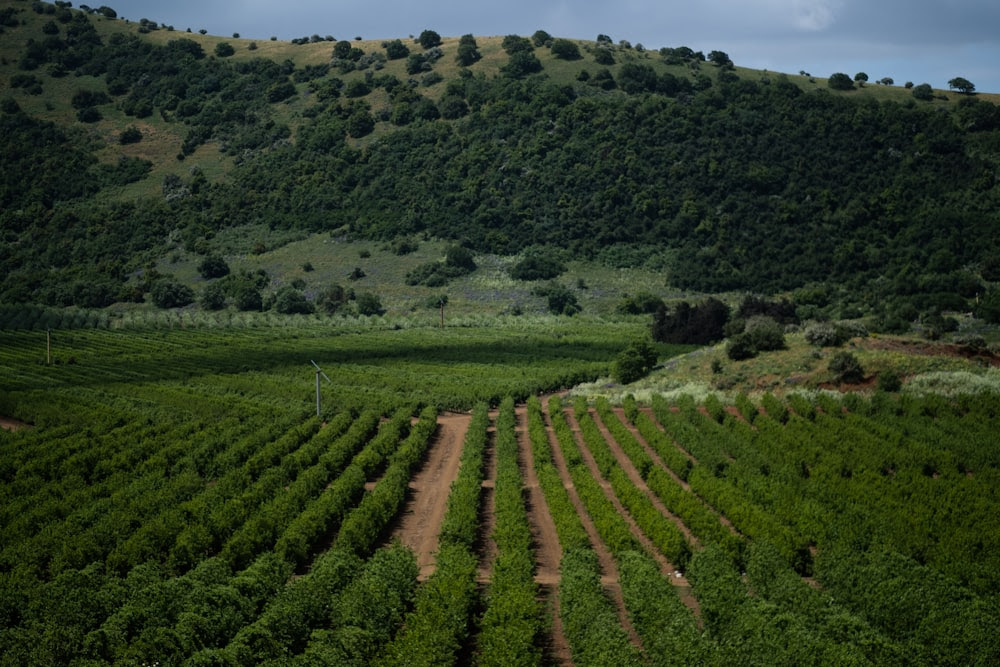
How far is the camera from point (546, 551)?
32.4m

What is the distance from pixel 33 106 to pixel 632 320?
421 ft

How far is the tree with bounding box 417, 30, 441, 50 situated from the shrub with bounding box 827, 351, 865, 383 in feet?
478

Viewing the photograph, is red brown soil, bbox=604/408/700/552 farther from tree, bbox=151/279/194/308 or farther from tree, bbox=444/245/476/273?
tree, bbox=151/279/194/308

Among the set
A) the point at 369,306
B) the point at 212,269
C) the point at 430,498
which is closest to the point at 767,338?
the point at 430,498

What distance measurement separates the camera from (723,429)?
155 feet

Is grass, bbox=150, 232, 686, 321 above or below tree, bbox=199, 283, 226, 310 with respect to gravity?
above

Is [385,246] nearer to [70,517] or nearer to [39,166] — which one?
[39,166]

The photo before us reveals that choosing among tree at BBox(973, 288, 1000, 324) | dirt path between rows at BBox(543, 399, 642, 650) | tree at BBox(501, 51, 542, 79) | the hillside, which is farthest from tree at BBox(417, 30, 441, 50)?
dirt path between rows at BBox(543, 399, 642, 650)

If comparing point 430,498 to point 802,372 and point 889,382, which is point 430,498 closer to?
point 889,382

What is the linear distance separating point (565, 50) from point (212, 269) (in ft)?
251

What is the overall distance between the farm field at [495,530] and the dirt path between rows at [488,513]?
14 centimetres

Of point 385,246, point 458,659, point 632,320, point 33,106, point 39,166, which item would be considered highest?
point 33,106

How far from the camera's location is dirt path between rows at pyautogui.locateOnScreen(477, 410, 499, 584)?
30.4m

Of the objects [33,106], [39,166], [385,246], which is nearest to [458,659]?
[385,246]
